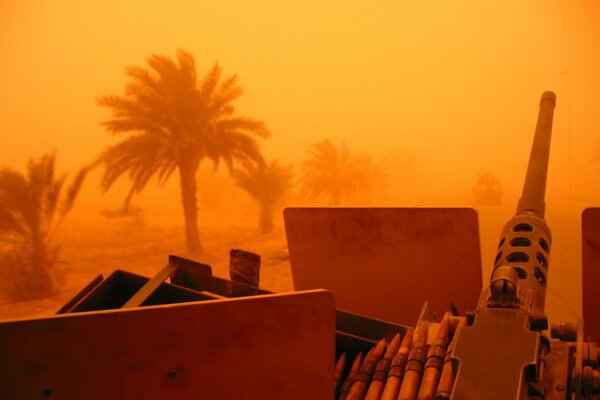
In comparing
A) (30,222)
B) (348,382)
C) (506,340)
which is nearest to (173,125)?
(30,222)

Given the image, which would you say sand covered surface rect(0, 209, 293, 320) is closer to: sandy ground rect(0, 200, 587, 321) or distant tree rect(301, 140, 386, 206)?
sandy ground rect(0, 200, 587, 321)

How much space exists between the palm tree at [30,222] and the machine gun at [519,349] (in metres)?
7.46

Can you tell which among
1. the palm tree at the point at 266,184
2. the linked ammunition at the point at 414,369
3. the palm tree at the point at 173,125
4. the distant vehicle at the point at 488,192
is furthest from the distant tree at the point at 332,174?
the linked ammunition at the point at 414,369

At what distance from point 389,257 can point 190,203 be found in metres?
8.32

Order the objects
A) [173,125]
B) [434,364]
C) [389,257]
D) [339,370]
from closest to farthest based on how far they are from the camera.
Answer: [434,364] < [339,370] < [389,257] < [173,125]

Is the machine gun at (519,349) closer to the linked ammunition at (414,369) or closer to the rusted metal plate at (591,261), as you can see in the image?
the linked ammunition at (414,369)

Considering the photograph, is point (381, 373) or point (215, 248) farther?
Result: point (215, 248)

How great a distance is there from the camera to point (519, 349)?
4.34ft

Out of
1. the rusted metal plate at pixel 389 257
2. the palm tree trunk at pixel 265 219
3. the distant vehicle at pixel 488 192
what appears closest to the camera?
the rusted metal plate at pixel 389 257

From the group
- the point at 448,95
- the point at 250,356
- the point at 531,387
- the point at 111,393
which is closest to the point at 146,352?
the point at 111,393

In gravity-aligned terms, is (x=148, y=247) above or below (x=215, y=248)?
below

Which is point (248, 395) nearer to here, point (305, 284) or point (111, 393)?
point (111, 393)

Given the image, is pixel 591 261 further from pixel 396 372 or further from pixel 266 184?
pixel 266 184

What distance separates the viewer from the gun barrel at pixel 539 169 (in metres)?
2.40
